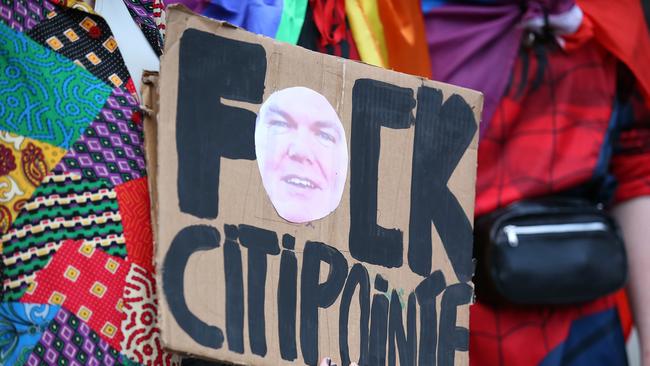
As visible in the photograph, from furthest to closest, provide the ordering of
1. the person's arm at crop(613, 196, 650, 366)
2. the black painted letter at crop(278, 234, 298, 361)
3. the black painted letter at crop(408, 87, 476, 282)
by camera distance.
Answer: the person's arm at crop(613, 196, 650, 366), the black painted letter at crop(408, 87, 476, 282), the black painted letter at crop(278, 234, 298, 361)

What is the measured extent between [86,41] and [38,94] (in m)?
0.08

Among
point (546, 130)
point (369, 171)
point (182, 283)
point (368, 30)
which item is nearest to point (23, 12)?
point (182, 283)

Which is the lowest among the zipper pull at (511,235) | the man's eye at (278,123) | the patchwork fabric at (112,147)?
the patchwork fabric at (112,147)

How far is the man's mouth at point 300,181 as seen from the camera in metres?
0.95

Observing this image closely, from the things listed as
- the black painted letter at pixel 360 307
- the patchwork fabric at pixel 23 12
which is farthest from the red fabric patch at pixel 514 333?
the patchwork fabric at pixel 23 12

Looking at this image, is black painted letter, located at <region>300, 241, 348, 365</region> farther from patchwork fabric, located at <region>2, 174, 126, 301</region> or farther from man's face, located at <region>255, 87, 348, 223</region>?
patchwork fabric, located at <region>2, 174, 126, 301</region>

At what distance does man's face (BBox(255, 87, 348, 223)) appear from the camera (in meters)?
0.94

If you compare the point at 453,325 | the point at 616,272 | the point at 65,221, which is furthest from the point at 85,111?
the point at 616,272

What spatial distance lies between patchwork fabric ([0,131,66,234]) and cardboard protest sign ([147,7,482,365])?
106 mm

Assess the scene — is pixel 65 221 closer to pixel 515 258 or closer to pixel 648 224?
pixel 515 258

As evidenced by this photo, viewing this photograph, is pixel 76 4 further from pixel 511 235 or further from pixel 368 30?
pixel 511 235

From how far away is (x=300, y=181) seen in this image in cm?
96

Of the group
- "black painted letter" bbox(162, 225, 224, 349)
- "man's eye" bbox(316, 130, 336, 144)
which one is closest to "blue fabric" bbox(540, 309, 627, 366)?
"man's eye" bbox(316, 130, 336, 144)

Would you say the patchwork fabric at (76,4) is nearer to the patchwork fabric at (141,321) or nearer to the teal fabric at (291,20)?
the patchwork fabric at (141,321)
